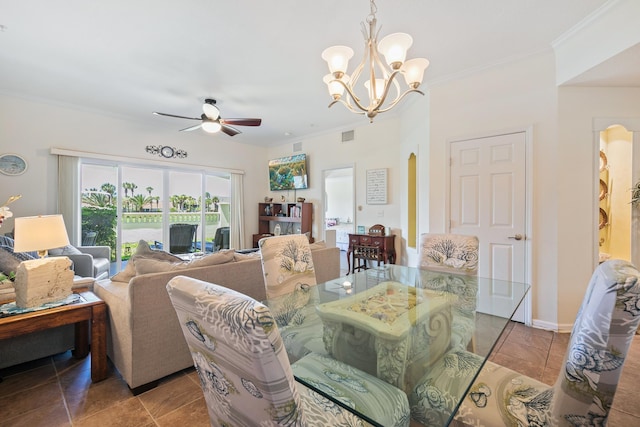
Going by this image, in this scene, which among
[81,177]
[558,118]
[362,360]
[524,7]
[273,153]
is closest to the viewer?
[362,360]

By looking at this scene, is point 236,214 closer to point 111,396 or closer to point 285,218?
point 285,218

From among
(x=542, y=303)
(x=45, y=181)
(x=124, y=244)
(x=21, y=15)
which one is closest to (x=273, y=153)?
(x=124, y=244)

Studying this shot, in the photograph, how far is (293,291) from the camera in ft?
6.82

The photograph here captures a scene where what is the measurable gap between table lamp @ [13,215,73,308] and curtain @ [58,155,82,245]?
8.99 ft

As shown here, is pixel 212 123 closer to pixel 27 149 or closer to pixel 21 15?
pixel 21 15

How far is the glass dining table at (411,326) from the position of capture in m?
1.18

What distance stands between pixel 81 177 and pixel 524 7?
5.94m

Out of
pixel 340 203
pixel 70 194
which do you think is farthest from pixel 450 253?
pixel 340 203

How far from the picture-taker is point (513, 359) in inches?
87.8

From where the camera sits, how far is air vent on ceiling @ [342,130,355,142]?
5.06 metres

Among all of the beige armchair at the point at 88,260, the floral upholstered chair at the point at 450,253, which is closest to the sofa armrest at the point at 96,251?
the beige armchair at the point at 88,260

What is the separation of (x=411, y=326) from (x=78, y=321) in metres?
2.15

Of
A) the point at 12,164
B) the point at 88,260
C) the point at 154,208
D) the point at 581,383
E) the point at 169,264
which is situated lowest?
the point at 88,260

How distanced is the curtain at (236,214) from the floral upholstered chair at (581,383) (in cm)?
541
